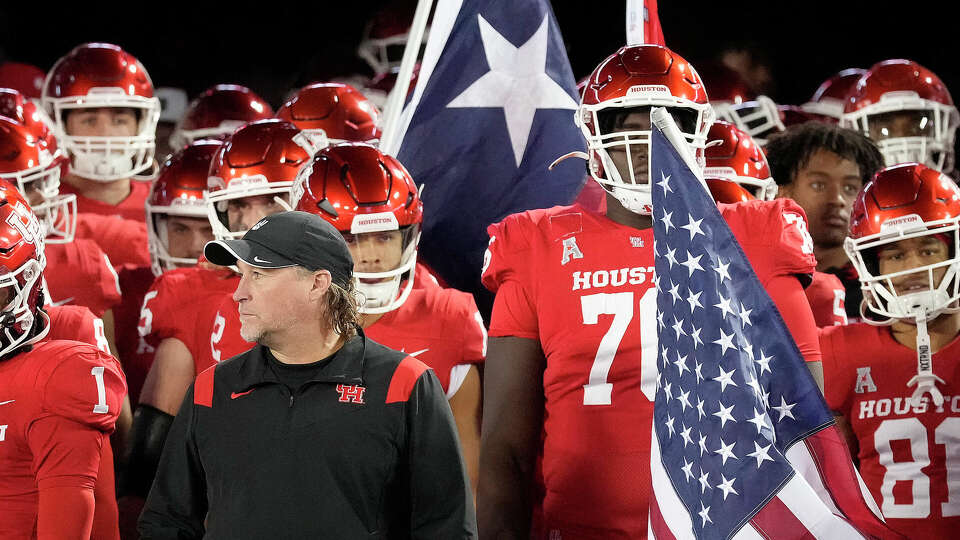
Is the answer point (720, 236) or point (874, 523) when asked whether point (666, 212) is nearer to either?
point (720, 236)

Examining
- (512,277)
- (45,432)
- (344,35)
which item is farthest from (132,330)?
(344,35)

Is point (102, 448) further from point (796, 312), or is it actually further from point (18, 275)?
point (796, 312)

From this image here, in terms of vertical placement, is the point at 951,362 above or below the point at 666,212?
below

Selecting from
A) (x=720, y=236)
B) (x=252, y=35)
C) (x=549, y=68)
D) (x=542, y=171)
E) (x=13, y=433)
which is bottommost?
(x=13, y=433)

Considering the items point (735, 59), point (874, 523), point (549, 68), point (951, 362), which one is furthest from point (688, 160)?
point (735, 59)

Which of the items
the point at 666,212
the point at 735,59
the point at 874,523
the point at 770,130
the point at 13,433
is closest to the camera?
the point at 874,523

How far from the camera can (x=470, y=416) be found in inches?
134

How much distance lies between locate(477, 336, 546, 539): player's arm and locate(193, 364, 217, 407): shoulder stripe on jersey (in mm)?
761

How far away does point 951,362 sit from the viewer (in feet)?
12.0

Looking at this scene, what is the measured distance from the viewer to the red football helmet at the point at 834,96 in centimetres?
628

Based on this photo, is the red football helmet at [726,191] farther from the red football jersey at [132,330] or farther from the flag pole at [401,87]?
the red football jersey at [132,330]

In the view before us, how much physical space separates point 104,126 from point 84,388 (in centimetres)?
244

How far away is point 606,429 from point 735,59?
541 cm

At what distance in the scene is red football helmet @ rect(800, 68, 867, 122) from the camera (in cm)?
628
